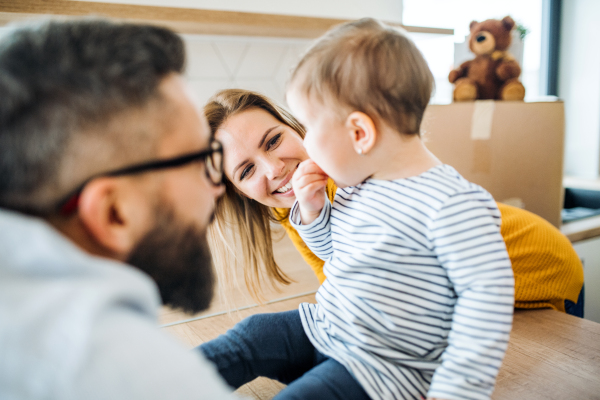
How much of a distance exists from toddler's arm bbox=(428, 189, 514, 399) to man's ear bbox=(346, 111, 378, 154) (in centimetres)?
15

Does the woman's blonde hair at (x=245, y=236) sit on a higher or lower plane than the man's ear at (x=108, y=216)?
lower

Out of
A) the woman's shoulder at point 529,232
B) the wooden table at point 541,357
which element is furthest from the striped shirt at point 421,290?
the woman's shoulder at point 529,232

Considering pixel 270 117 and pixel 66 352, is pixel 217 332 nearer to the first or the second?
pixel 270 117

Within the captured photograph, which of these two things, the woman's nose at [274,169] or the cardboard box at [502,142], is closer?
the woman's nose at [274,169]

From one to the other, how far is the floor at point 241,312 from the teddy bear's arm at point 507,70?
1.01 meters

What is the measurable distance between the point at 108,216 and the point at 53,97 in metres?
0.13

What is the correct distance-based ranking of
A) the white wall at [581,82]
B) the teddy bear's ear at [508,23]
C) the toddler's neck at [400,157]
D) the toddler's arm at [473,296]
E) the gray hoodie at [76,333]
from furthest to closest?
the white wall at [581,82], the teddy bear's ear at [508,23], the toddler's neck at [400,157], the toddler's arm at [473,296], the gray hoodie at [76,333]

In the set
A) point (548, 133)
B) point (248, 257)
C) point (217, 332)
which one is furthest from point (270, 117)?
point (548, 133)

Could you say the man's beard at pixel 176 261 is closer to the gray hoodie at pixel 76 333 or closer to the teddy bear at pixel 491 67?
the gray hoodie at pixel 76 333

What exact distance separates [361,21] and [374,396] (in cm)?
57

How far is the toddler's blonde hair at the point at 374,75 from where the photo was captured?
0.64 meters

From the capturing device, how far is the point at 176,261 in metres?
0.52

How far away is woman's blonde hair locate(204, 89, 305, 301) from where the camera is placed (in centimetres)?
120

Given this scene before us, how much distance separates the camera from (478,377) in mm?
566
